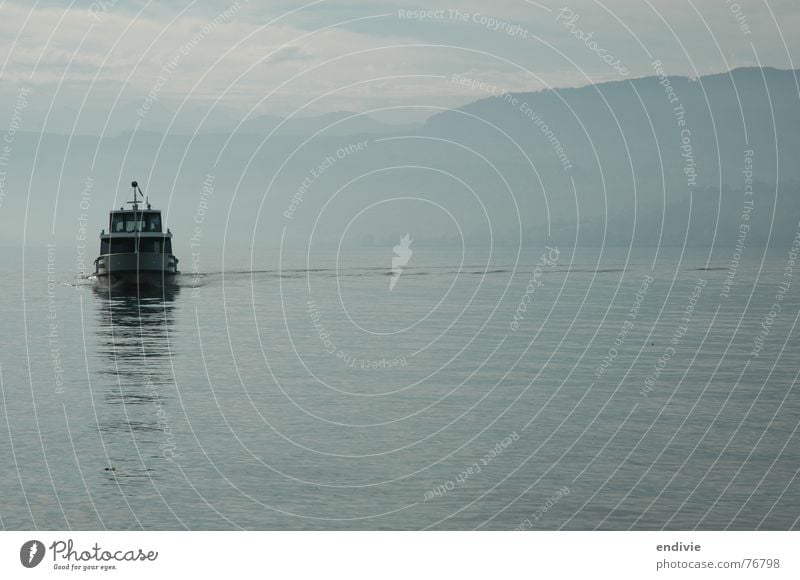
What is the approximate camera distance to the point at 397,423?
40.6 meters

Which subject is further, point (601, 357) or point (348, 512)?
point (601, 357)

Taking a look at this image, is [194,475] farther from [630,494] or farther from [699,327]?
[699,327]

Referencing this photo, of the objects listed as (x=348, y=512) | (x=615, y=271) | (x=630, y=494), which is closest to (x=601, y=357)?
(x=630, y=494)

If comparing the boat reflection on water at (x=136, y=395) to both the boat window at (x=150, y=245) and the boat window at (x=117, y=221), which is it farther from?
the boat window at (x=117, y=221)

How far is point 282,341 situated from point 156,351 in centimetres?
989

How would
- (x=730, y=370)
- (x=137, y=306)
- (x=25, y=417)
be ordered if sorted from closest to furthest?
1. (x=25, y=417)
2. (x=730, y=370)
3. (x=137, y=306)

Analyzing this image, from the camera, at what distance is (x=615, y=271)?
639ft

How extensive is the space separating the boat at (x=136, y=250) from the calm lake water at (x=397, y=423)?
89.2ft

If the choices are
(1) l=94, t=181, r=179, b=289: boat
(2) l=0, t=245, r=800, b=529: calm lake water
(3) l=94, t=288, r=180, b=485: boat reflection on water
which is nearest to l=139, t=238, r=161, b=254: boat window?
(1) l=94, t=181, r=179, b=289: boat

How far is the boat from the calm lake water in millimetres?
27183

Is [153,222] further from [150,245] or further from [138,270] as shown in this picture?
[138,270]

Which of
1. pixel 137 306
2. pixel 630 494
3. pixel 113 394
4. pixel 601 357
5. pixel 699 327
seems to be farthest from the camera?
pixel 137 306

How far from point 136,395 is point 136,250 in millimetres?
71881

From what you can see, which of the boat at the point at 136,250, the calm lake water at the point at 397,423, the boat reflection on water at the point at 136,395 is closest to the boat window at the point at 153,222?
the boat at the point at 136,250
